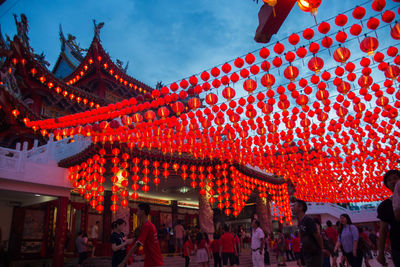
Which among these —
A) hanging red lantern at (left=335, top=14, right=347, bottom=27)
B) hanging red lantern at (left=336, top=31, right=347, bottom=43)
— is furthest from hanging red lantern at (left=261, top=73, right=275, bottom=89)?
hanging red lantern at (left=335, top=14, right=347, bottom=27)

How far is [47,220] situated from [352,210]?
27347mm

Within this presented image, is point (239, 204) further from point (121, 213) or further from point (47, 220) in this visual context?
point (47, 220)

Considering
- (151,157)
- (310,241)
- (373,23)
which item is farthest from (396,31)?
(151,157)

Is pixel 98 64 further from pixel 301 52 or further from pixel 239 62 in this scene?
pixel 301 52

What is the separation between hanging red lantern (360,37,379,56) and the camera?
223 inches

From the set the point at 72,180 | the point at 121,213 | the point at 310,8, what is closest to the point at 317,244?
the point at 310,8

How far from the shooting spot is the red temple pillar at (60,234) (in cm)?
1073

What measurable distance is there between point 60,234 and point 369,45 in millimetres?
11445

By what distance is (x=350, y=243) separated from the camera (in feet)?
16.4

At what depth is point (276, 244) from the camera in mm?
14430

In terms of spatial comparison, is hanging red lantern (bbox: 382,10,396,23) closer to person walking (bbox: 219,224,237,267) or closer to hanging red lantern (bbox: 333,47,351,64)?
hanging red lantern (bbox: 333,47,351,64)

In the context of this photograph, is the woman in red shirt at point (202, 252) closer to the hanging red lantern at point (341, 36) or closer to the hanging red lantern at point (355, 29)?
the hanging red lantern at point (341, 36)

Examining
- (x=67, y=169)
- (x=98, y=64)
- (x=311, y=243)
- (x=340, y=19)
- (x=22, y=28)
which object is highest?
(x=98, y=64)

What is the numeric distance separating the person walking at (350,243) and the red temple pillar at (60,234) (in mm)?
9815
